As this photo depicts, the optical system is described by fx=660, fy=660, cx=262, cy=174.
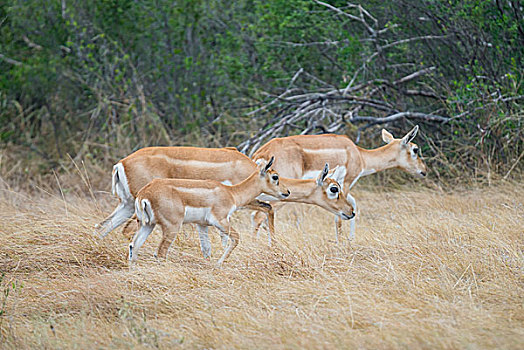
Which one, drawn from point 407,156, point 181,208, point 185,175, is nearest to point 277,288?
point 181,208

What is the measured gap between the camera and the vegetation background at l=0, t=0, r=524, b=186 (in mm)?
8898

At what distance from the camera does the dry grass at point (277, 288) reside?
3598mm

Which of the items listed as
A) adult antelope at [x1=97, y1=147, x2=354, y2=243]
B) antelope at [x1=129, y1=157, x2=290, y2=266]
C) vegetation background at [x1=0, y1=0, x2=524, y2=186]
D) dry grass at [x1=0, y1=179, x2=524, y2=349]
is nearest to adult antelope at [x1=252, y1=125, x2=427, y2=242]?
adult antelope at [x1=97, y1=147, x2=354, y2=243]

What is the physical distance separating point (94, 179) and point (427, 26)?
5.58 m

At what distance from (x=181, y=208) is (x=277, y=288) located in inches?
45.6

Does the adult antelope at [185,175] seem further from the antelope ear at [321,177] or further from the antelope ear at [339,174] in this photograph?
the antelope ear at [339,174]

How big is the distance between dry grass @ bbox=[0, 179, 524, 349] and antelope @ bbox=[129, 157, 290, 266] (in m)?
0.18

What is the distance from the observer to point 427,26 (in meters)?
9.86

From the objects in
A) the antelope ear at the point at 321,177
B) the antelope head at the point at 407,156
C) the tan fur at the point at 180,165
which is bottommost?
the antelope head at the point at 407,156

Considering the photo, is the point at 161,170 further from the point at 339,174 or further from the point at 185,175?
the point at 339,174

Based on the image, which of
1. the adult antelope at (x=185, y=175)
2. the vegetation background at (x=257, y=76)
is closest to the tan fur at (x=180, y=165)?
the adult antelope at (x=185, y=175)

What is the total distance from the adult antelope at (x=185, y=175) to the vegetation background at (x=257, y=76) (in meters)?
2.31

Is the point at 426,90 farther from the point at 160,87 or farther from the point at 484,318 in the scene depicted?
the point at 484,318

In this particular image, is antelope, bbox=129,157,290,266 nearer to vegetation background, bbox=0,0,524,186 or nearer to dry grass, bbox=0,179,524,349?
dry grass, bbox=0,179,524,349
